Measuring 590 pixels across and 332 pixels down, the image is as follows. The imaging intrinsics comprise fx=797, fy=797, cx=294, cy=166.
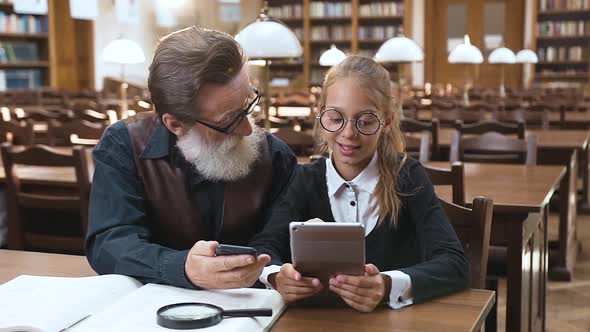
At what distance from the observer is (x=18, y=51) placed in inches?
420

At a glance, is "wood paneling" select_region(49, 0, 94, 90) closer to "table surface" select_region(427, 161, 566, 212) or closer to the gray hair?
"table surface" select_region(427, 161, 566, 212)

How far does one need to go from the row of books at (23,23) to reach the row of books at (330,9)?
453 centimetres

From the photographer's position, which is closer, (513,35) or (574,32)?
(574,32)

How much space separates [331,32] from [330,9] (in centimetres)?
38

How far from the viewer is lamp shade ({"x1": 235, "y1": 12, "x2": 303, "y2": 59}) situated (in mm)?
3234

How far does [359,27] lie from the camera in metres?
13.4

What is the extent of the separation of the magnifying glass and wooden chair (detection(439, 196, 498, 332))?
24.4 inches

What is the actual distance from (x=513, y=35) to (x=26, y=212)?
1216 centimetres

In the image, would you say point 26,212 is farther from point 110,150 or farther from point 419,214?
point 419,214

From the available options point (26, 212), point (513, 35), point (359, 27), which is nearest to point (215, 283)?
point (26, 212)

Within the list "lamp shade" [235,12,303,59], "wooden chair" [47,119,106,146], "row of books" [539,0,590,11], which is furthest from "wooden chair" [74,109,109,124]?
"row of books" [539,0,590,11]

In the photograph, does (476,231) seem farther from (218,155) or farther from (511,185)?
(511,185)

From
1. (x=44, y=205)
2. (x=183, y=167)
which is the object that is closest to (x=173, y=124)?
(x=183, y=167)

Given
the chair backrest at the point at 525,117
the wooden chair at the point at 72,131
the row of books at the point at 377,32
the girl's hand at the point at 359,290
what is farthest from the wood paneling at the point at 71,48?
the girl's hand at the point at 359,290
